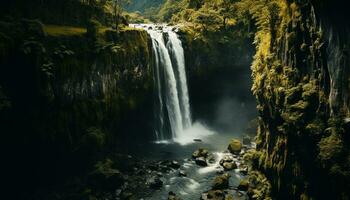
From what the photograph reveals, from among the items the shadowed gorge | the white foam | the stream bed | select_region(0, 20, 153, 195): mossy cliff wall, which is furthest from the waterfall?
select_region(0, 20, 153, 195): mossy cliff wall

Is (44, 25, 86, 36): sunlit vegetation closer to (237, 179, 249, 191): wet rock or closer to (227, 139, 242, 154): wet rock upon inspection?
(227, 139, 242, 154): wet rock

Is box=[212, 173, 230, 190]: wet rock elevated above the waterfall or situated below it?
below

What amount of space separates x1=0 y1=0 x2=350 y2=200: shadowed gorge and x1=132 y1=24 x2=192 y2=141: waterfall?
0.12 meters

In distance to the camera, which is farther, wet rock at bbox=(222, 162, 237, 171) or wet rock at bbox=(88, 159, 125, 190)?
wet rock at bbox=(222, 162, 237, 171)

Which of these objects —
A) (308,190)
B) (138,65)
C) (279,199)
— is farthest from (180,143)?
(308,190)

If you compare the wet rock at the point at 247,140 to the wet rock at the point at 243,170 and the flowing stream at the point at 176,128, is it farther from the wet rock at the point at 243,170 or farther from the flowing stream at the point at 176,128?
the wet rock at the point at 243,170

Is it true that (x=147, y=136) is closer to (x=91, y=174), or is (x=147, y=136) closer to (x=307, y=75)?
(x=91, y=174)

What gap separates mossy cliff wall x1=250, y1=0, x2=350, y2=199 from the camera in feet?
45.2

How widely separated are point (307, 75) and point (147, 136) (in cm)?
1725

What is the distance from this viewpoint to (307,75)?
16047mm

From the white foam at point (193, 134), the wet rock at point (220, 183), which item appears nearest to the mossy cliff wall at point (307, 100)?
the wet rock at point (220, 183)

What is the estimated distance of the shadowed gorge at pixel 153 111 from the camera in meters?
14.9

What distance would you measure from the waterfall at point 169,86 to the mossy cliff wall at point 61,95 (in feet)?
11.7

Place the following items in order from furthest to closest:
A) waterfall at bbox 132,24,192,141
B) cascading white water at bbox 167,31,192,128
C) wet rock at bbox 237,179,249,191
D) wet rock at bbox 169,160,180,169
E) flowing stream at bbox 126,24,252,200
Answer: cascading white water at bbox 167,31,192,128 → waterfall at bbox 132,24,192,141 → wet rock at bbox 169,160,180,169 → flowing stream at bbox 126,24,252,200 → wet rock at bbox 237,179,249,191
